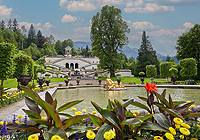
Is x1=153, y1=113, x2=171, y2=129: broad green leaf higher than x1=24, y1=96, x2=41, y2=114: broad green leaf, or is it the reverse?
x1=24, y1=96, x2=41, y2=114: broad green leaf

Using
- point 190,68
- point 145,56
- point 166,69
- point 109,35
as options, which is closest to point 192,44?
point 166,69

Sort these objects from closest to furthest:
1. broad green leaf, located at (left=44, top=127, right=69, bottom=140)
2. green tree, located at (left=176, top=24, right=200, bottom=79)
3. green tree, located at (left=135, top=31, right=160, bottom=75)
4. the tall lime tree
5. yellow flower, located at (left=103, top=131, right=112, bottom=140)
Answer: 1. yellow flower, located at (left=103, top=131, right=112, bottom=140)
2. broad green leaf, located at (left=44, top=127, right=69, bottom=140)
3. green tree, located at (left=176, top=24, right=200, bottom=79)
4. the tall lime tree
5. green tree, located at (left=135, top=31, right=160, bottom=75)

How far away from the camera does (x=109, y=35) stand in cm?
3394

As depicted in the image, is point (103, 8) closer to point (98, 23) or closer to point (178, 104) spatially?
point (98, 23)

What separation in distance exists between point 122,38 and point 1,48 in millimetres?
23317

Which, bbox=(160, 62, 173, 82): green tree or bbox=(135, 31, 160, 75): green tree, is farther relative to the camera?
bbox=(135, 31, 160, 75): green tree

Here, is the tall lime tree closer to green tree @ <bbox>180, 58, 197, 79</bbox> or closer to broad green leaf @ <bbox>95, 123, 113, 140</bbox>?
green tree @ <bbox>180, 58, 197, 79</bbox>

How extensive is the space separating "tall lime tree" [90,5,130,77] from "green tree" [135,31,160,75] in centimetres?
1544

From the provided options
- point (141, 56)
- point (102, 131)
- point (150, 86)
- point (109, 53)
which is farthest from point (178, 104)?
point (141, 56)

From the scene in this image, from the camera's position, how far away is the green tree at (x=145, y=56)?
47.1 meters

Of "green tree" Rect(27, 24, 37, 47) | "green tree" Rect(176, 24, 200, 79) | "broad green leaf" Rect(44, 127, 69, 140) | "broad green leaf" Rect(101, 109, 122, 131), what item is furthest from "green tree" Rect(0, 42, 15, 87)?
"green tree" Rect(27, 24, 37, 47)

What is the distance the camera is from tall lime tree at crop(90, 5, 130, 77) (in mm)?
32625

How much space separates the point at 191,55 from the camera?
29.9 m

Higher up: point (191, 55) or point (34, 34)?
point (34, 34)
